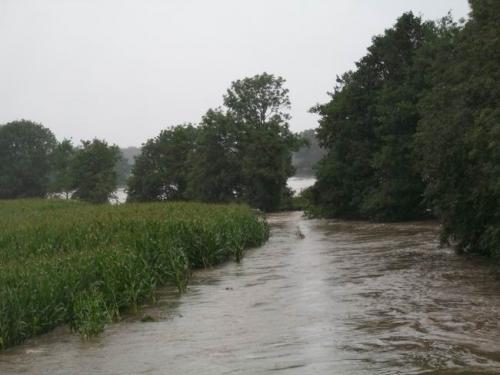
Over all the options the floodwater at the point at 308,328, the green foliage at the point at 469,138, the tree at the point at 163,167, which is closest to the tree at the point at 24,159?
the tree at the point at 163,167

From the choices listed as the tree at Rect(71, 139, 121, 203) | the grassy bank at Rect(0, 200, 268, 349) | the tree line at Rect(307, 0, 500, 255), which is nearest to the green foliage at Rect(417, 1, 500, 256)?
the tree line at Rect(307, 0, 500, 255)

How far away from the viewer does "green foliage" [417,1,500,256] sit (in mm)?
14852

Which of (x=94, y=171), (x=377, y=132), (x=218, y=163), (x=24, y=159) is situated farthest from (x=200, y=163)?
(x=24, y=159)

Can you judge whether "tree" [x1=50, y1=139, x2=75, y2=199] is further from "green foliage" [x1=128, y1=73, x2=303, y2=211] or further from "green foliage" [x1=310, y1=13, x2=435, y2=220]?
"green foliage" [x1=310, y1=13, x2=435, y2=220]

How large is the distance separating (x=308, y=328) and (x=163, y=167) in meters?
64.4

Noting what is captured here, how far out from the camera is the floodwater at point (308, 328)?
8703mm

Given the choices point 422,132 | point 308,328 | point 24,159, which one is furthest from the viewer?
point 24,159

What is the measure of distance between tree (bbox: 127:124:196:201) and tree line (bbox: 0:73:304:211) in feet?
0.39

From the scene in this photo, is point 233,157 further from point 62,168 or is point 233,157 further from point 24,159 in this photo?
point 24,159

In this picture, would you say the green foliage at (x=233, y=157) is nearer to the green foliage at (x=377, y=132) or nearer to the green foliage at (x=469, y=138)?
the green foliage at (x=377, y=132)

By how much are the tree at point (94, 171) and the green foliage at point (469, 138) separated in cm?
6303

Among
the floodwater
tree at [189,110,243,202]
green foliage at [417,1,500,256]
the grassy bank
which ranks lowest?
the floodwater

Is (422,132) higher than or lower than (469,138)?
higher

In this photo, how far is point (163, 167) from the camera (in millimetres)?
74000
